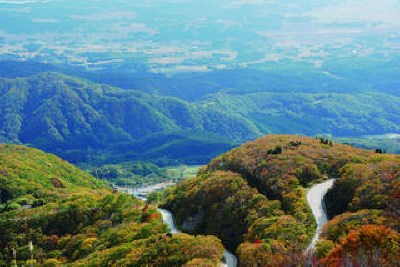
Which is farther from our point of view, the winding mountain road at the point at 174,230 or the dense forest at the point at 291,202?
the winding mountain road at the point at 174,230

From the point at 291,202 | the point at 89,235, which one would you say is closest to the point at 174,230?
the point at 89,235

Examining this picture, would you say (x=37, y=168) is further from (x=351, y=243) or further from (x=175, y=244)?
(x=351, y=243)

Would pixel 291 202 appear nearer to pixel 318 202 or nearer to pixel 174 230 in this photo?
pixel 318 202

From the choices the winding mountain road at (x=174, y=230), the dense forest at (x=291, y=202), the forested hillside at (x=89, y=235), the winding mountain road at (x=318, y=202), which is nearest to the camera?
the dense forest at (x=291, y=202)

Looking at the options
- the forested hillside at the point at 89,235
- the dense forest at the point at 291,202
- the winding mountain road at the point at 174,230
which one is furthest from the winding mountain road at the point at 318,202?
the forested hillside at the point at 89,235

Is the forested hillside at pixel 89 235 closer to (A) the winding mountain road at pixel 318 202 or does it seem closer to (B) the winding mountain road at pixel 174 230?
(B) the winding mountain road at pixel 174 230
